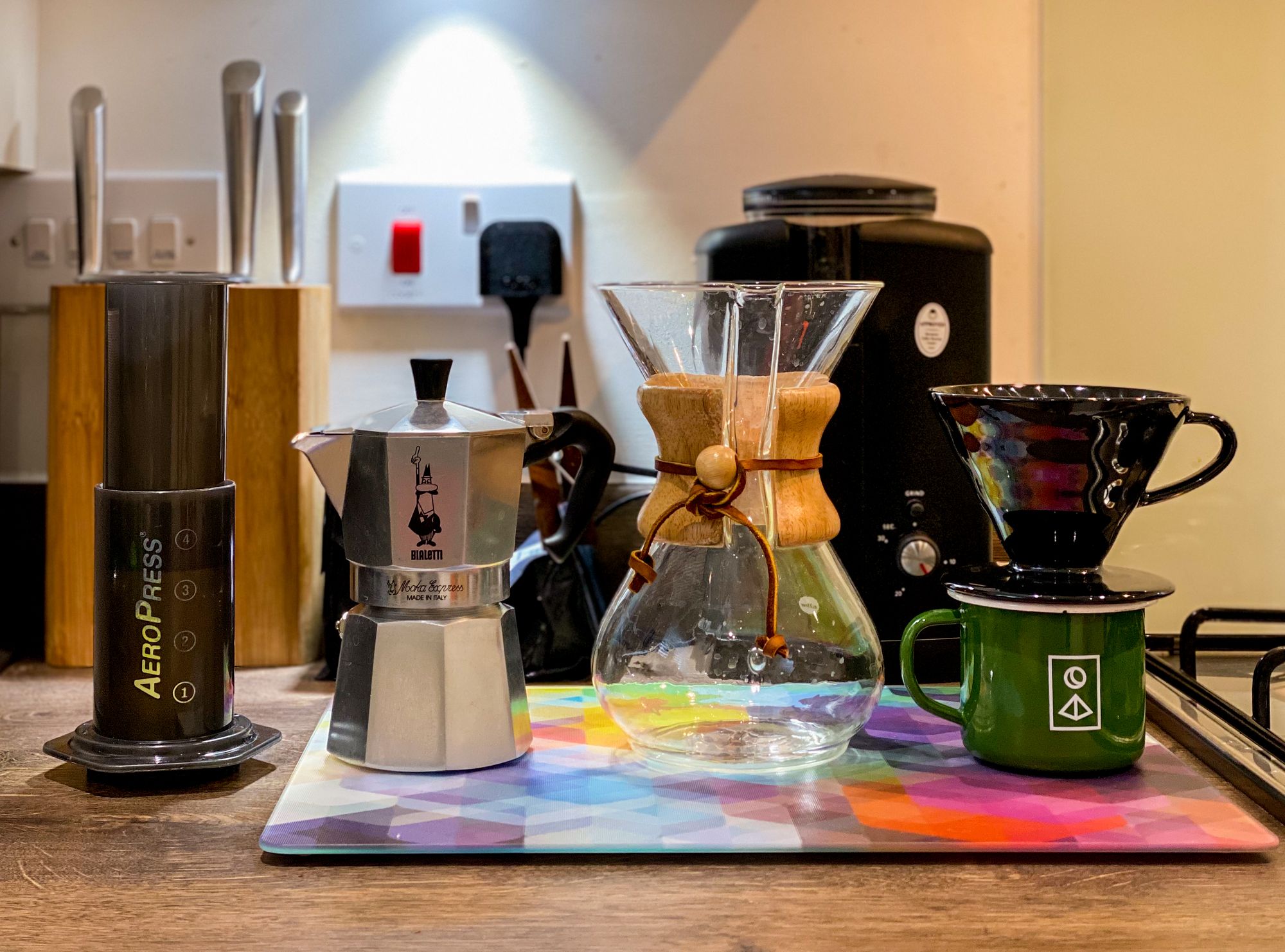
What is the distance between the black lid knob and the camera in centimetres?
67

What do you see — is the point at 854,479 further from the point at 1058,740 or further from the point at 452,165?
the point at 452,165

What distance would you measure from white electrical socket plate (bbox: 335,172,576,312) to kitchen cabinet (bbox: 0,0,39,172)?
0.25 metres

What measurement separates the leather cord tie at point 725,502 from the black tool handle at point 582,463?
0.06 meters

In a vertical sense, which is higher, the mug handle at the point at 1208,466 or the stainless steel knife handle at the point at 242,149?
the stainless steel knife handle at the point at 242,149

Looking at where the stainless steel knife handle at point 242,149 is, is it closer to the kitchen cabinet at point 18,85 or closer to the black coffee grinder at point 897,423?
the kitchen cabinet at point 18,85

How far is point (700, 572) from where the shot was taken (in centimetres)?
68

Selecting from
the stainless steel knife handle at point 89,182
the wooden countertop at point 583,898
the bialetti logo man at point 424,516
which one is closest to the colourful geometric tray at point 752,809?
the wooden countertop at point 583,898

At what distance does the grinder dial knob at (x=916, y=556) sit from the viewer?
0.83 m

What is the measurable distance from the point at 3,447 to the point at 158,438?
513mm

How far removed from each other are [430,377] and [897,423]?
1.03 feet

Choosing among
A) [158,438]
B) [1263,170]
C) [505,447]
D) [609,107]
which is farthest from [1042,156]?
[158,438]

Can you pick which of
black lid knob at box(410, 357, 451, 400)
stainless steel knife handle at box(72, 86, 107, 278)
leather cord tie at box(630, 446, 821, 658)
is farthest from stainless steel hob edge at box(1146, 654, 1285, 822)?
stainless steel knife handle at box(72, 86, 107, 278)

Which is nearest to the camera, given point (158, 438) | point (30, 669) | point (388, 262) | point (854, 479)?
point (158, 438)

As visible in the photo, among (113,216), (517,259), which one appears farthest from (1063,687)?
(113,216)
